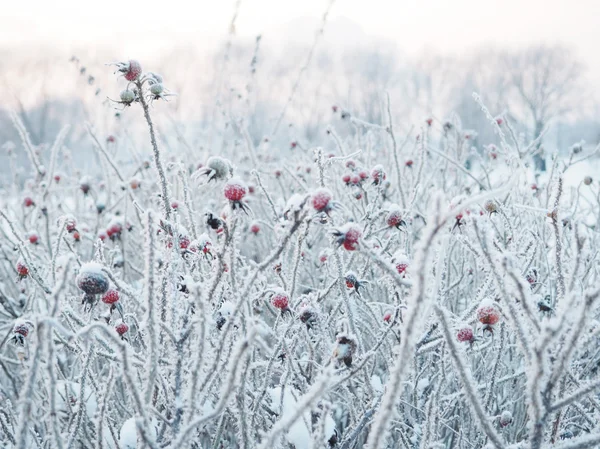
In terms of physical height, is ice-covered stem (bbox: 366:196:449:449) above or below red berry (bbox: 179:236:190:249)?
above

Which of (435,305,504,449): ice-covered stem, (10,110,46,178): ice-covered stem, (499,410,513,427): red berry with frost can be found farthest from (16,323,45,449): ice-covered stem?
(10,110,46,178): ice-covered stem

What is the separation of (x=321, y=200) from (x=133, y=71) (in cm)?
65

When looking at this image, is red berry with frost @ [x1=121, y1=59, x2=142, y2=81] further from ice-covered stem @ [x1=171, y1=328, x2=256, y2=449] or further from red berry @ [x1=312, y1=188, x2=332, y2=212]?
ice-covered stem @ [x1=171, y1=328, x2=256, y2=449]

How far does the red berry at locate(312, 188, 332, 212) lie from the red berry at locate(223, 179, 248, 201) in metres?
0.19

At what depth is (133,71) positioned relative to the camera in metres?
1.26

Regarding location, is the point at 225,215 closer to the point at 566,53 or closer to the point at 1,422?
the point at 1,422

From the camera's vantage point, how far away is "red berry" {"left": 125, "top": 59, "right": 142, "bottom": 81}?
125 cm

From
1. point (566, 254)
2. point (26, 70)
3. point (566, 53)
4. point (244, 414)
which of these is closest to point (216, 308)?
point (244, 414)

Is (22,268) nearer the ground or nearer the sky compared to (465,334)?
nearer the ground

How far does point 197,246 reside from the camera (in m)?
1.36

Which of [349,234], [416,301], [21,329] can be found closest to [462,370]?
[416,301]

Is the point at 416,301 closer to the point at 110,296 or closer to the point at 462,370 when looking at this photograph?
the point at 462,370

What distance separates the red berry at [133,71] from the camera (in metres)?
1.25

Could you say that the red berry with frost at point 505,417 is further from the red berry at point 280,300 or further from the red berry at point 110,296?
the red berry at point 110,296
